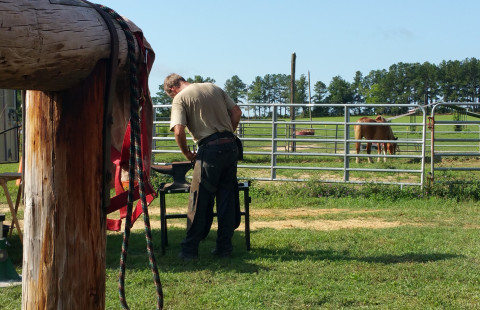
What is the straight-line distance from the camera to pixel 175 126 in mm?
6477

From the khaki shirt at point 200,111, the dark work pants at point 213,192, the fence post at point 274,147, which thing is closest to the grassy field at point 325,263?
the dark work pants at point 213,192

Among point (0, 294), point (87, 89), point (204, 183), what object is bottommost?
point (0, 294)

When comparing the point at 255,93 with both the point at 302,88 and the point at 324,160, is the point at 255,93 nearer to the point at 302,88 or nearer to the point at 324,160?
the point at 302,88

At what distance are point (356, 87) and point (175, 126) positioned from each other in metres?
103

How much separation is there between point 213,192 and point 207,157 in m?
0.39

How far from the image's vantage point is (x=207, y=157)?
6402 mm

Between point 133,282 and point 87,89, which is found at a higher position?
point 87,89

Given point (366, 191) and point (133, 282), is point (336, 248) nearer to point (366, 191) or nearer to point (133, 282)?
point (133, 282)

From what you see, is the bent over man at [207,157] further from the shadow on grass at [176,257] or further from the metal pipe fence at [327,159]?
the metal pipe fence at [327,159]

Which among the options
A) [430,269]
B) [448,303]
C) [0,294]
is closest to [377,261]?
[430,269]

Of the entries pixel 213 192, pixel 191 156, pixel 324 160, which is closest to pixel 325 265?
pixel 213 192

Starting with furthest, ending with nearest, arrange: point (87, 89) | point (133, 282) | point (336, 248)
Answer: point (336, 248) < point (133, 282) < point (87, 89)

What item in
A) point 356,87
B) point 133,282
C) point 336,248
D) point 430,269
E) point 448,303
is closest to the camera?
point 448,303

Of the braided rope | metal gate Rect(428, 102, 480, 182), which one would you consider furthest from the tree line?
the braided rope
